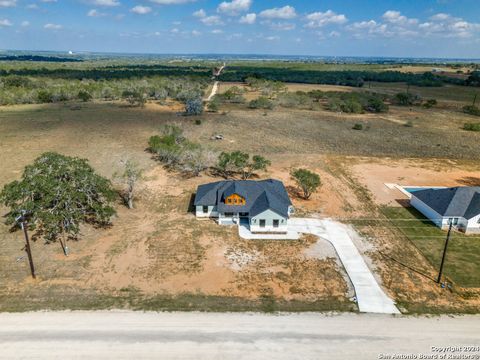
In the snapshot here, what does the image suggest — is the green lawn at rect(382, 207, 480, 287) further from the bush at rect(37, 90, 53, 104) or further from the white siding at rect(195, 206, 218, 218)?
the bush at rect(37, 90, 53, 104)

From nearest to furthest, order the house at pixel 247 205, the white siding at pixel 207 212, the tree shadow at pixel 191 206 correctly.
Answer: the house at pixel 247 205 < the white siding at pixel 207 212 < the tree shadow at pixel 191 206

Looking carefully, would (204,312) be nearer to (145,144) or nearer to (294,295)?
(294,295)

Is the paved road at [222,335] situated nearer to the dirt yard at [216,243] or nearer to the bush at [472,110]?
the dirt yard at [216,243]

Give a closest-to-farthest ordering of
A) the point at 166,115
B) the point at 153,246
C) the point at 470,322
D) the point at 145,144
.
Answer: the point at 470,322, the point at 153,246, the point at 145,144, the point at 166,115

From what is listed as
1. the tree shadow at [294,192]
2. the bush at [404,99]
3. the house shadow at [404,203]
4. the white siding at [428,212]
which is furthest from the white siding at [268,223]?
Answer: the bush at [404,99]

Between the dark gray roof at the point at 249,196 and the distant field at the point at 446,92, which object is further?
the distant field at the point at 446,92

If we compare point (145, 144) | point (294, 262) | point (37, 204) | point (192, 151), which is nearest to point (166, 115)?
point (145, 144)

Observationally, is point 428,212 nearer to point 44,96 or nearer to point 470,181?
point 470,181

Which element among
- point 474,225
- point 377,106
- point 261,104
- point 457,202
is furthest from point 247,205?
Answer: point 377,106
